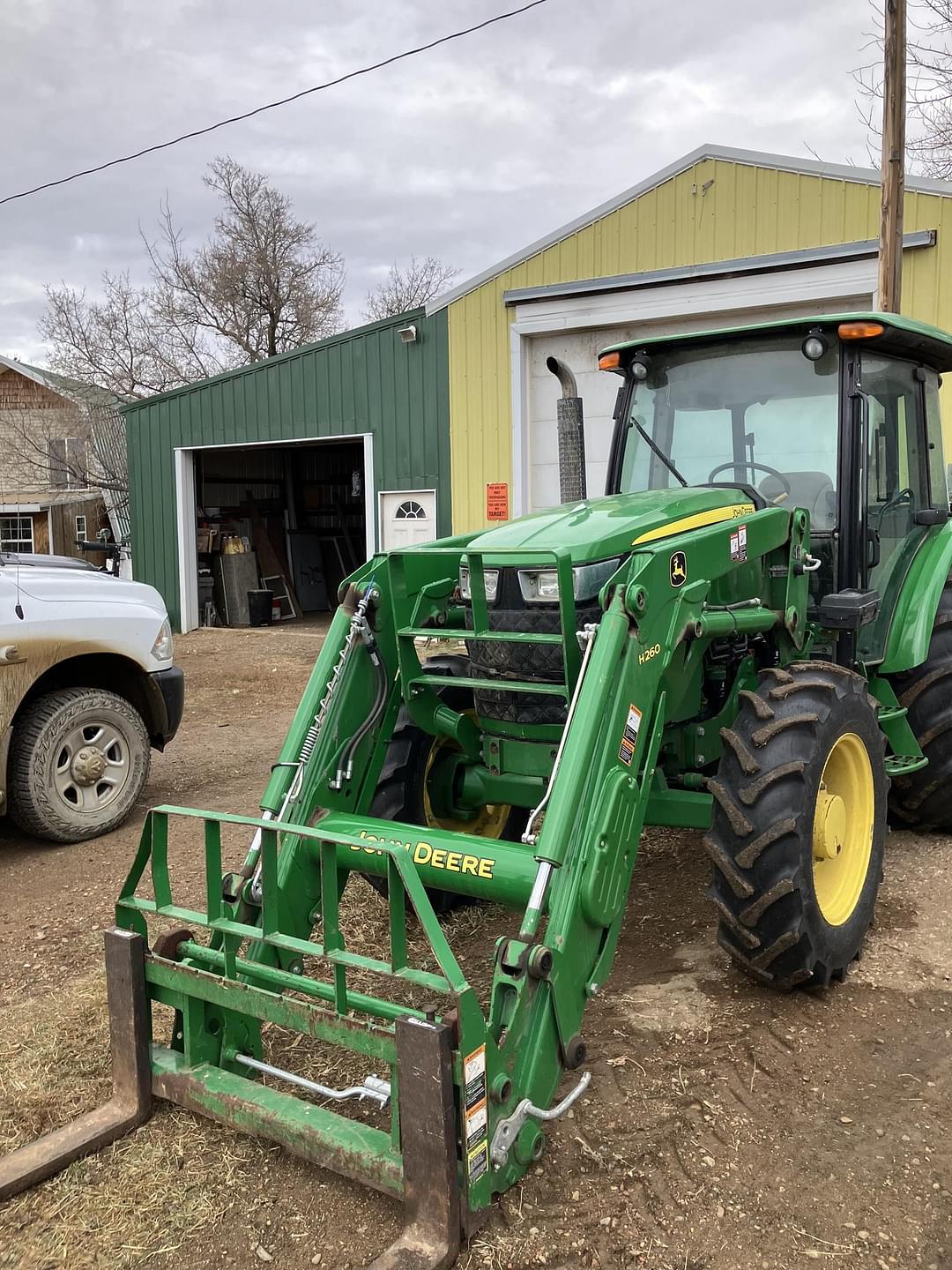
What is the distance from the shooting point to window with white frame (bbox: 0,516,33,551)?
26.7m

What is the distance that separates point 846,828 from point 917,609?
1.36 metres

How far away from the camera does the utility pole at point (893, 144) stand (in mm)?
8594

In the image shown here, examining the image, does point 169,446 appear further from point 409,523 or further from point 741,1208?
point 741,1208

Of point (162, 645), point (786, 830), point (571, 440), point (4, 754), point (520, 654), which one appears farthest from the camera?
point (162, 645)

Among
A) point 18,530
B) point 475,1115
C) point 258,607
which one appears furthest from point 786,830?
point 18,530

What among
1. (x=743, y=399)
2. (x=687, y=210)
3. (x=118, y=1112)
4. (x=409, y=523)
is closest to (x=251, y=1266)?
(x=118, y=1112)

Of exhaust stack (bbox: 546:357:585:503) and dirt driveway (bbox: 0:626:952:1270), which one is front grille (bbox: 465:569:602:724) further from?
exhaust stack (bbox: 546:357:585:503)

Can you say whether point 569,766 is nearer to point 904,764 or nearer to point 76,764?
point 904,764

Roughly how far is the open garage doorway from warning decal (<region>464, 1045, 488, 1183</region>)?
1302 centimetres

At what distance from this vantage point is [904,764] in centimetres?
489

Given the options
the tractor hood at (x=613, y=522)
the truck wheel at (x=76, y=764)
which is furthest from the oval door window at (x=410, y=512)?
the tractor hood at (x=613, y=522)

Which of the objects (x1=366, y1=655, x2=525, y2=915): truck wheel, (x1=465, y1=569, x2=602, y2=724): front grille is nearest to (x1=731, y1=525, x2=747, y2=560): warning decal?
(x1=465, y1=569, x2=602, y2=724): front grille

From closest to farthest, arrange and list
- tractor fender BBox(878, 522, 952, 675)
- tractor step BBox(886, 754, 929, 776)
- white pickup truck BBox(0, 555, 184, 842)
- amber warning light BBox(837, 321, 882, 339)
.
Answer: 1. amber warning light BBox(837, 321, 882, 339)
2. tractor step BBox(886, 754, 929, 776)
3. tractor fender BBox(878, 522, 952, 675)
4. white pickup truck BBox(0, 555, 184, 842)

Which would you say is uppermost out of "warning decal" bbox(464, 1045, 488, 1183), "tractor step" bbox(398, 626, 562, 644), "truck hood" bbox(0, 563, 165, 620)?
"truck hood" bbox(0, 563, 165, 620)
